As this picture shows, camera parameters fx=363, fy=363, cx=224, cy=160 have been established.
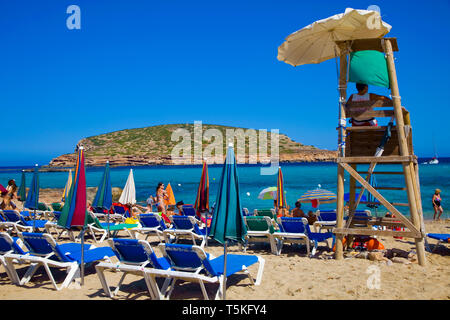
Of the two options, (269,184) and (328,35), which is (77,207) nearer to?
(328,35)

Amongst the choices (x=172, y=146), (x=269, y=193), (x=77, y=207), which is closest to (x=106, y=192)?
(x=77, y=207)

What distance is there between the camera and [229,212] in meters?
3.85

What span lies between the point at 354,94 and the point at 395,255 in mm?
2902

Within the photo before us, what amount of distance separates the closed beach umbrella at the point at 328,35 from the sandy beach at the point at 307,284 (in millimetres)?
3725

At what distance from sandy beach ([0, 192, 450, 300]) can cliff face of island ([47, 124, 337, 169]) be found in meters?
75.9

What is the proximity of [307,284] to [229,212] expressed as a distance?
71.6 inches

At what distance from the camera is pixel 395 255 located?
630 cm

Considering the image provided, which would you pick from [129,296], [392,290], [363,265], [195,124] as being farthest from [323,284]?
[195,124]

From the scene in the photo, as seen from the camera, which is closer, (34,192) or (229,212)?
(229,212)

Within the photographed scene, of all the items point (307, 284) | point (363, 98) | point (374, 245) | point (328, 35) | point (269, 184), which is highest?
point (328, 35)

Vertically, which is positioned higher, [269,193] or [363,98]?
[363,98]

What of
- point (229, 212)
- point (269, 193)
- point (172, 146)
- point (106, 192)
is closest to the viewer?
point (229, 212)

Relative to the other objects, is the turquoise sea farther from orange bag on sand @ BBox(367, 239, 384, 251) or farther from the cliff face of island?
orange bag on sand @ BBox(367, 239, 384, 251)
